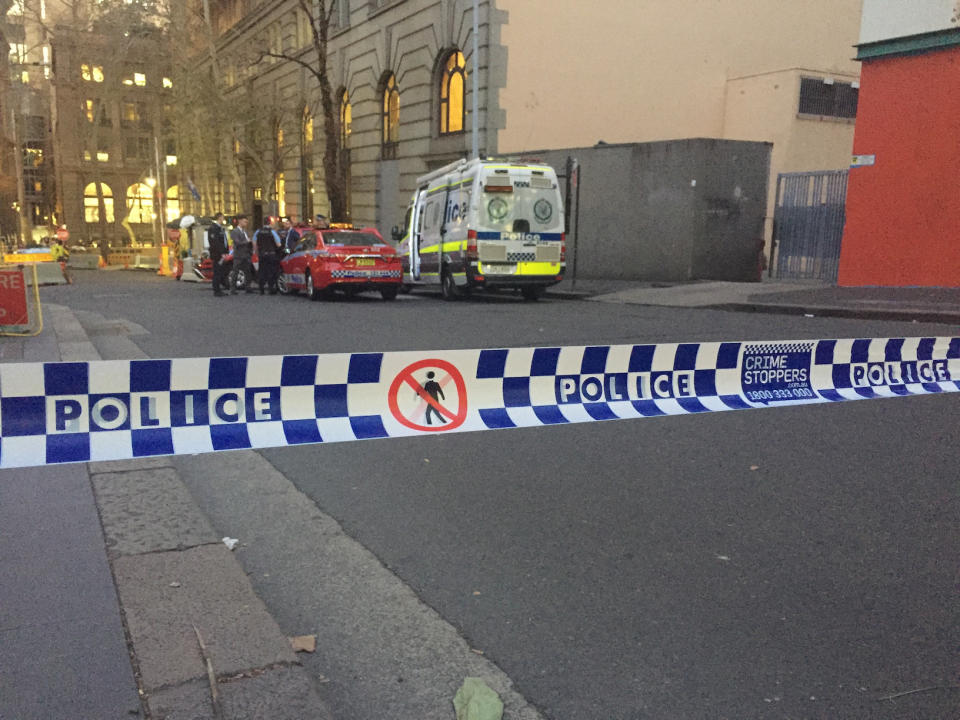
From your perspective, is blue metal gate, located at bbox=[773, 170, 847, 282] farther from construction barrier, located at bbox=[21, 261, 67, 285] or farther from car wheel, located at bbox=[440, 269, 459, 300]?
construction barrier, located at bbox=[21, 261, 67, 285]

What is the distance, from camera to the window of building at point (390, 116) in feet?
98.1

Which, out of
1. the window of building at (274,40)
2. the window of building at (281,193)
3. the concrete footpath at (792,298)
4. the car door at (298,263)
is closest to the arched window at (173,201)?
the window of building at (281,193)

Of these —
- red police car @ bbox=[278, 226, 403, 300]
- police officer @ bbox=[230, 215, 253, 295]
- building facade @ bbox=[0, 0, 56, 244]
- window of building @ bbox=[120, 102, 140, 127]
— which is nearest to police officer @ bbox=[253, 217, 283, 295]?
police officer @ bbox=[230, 215, 253, 295]

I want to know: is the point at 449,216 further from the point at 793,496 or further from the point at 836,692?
the point at 836,692

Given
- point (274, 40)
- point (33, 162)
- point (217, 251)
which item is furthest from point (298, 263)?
point (33, 162)

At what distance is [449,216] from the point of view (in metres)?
17.5

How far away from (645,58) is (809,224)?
10157 millimetres

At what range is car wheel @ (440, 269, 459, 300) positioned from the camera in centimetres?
1745

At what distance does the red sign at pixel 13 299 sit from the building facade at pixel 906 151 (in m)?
14.6

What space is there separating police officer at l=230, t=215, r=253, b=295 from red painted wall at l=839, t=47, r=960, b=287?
13281 mm

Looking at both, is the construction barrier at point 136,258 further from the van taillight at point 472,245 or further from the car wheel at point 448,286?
the van taillight at point 472,245

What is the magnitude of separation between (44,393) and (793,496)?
3496 mm

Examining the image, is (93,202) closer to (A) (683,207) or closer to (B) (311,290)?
(B) (311,290)

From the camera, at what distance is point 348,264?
1673 centimetres
